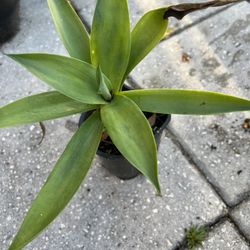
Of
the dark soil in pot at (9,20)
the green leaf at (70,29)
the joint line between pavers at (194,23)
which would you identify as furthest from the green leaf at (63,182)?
the dark soil in pot at (9,20)

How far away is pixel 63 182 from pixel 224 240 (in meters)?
0.80

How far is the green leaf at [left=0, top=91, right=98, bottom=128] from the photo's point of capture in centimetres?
148

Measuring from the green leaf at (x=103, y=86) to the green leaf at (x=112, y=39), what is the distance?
0.04m

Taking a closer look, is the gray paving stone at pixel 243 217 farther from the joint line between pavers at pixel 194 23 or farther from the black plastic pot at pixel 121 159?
the joint line between pavers at pixel 194 23

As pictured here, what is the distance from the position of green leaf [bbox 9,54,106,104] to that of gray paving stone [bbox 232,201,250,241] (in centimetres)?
85

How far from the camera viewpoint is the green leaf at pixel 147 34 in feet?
4.80

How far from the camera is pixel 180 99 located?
56.7 inches

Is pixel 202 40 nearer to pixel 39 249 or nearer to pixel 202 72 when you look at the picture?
pixel 202 72

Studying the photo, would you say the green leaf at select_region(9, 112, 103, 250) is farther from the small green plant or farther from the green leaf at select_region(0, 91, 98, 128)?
the small green plant

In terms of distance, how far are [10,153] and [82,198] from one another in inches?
17.5

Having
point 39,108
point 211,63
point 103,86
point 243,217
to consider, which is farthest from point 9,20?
point 243,217

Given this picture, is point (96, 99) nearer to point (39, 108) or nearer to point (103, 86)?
point (103, 86)

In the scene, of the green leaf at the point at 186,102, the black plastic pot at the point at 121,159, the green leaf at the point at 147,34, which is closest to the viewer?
the green leaf at the point at 186,102

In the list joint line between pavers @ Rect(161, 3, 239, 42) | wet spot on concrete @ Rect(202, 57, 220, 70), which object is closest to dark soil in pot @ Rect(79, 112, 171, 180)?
wet spot on concrete @ Rect(202, 57, 220, 70)
